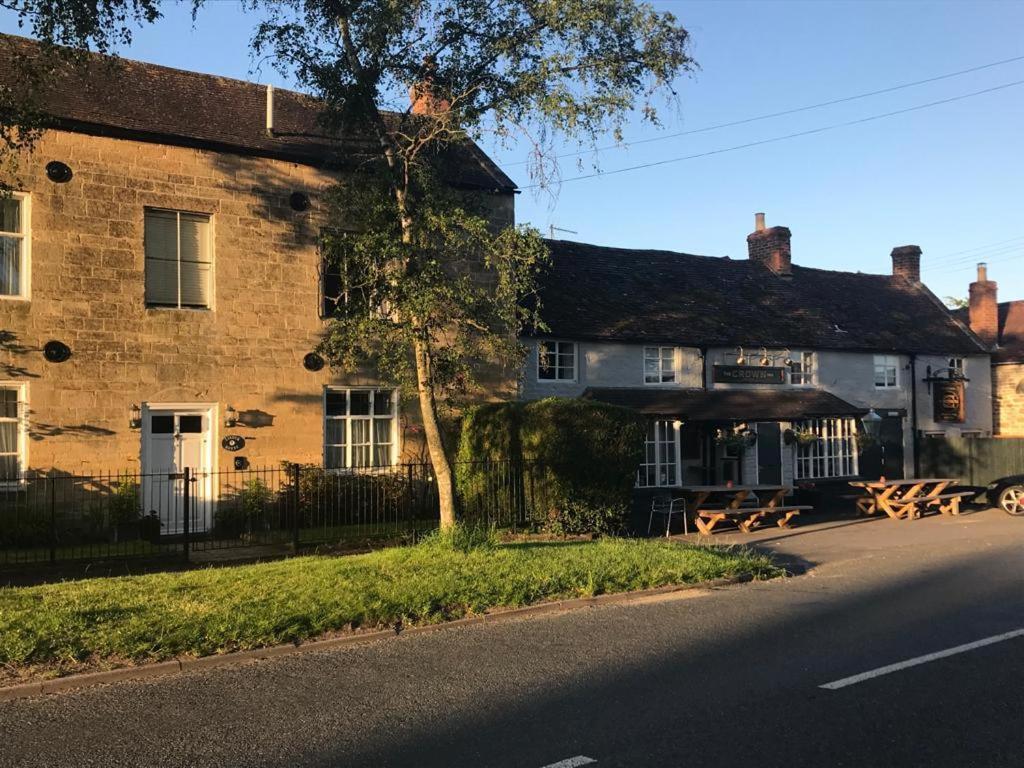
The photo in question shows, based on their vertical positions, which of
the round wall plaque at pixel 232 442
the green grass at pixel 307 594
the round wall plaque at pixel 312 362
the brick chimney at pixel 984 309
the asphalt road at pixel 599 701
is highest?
the brick chimney at pixel 984 309

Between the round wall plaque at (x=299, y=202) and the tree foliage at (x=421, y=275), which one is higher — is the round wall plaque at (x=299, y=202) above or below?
above

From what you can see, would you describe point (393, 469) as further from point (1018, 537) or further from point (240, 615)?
point (1018, 537)

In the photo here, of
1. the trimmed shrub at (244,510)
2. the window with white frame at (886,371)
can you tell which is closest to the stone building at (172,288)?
the trimmed shrub at (244,510)

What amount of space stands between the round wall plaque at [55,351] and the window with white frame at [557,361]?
9857 millimetres

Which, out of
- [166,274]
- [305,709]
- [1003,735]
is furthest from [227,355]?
[1003,735]

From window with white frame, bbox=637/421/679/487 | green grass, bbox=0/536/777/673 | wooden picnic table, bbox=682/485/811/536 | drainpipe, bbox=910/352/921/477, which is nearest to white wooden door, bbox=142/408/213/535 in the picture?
green grass, bbox=0/536/777/673

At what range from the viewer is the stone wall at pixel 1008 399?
29562mm

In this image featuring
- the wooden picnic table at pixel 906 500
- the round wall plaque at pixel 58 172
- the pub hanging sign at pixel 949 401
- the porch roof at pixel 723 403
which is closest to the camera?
the round wall plaque at pixel 58 172

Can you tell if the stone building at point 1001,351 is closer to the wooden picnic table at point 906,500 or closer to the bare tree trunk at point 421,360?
the wooden picnic table at point 906,500

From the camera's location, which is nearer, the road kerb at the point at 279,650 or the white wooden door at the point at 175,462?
the road kerb at the point at 279,650

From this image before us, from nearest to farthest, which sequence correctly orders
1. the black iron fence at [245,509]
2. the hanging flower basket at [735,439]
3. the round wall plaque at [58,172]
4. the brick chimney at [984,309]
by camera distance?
the black iron fence at [245,509]
the round wall plaque at [58,172]
the hanging flower basket at [735,439]
the brick chimney at [984,309]

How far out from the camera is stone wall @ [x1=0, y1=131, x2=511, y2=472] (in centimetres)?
1456

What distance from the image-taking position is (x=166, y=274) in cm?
1583

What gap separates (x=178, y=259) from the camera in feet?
52.3
